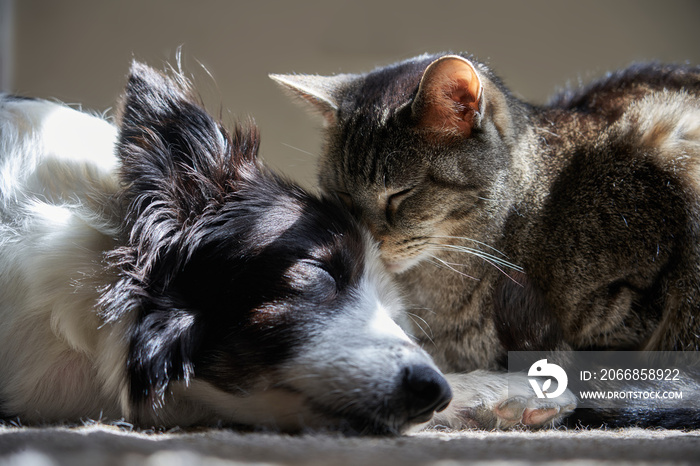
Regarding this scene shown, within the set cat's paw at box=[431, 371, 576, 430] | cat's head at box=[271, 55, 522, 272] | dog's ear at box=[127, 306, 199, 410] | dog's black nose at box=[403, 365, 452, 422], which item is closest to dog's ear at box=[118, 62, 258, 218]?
dog's ear at box=[127, 306, 199, 410]

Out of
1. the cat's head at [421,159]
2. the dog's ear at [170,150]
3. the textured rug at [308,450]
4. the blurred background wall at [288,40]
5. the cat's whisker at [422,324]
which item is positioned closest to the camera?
the textured rug at [308,450]

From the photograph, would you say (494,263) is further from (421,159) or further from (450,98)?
(450,98)

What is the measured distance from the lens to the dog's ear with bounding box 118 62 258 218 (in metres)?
1.16

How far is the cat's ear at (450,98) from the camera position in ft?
4.44

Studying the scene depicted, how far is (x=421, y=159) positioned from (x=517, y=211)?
0.96 ft

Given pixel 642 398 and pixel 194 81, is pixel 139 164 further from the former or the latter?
pixel 642 398

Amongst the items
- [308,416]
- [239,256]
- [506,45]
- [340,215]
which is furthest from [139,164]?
[506,45]

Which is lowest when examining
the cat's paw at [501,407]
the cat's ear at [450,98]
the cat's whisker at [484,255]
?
the cat's paw at [501,407]

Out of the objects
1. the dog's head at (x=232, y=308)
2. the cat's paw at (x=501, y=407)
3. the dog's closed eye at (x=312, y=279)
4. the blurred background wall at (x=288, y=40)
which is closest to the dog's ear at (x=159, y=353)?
the dog's head at (x=232, y=308)

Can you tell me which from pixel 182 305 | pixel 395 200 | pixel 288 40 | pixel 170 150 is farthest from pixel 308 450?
pixel 288 40

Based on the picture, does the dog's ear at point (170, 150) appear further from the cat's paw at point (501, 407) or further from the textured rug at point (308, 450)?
the cat's paw at point (501, 407)

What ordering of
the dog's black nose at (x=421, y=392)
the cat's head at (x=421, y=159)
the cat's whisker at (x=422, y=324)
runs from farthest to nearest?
1. the cat's whisker at (x=422, y=324)
2. the cat's head at (x=421, y=159)
3. the dog's black nose at (x=421, y=392)

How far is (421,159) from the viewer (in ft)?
4.89

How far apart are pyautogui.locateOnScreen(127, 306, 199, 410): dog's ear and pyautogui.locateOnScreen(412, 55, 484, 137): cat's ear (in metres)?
0.72
